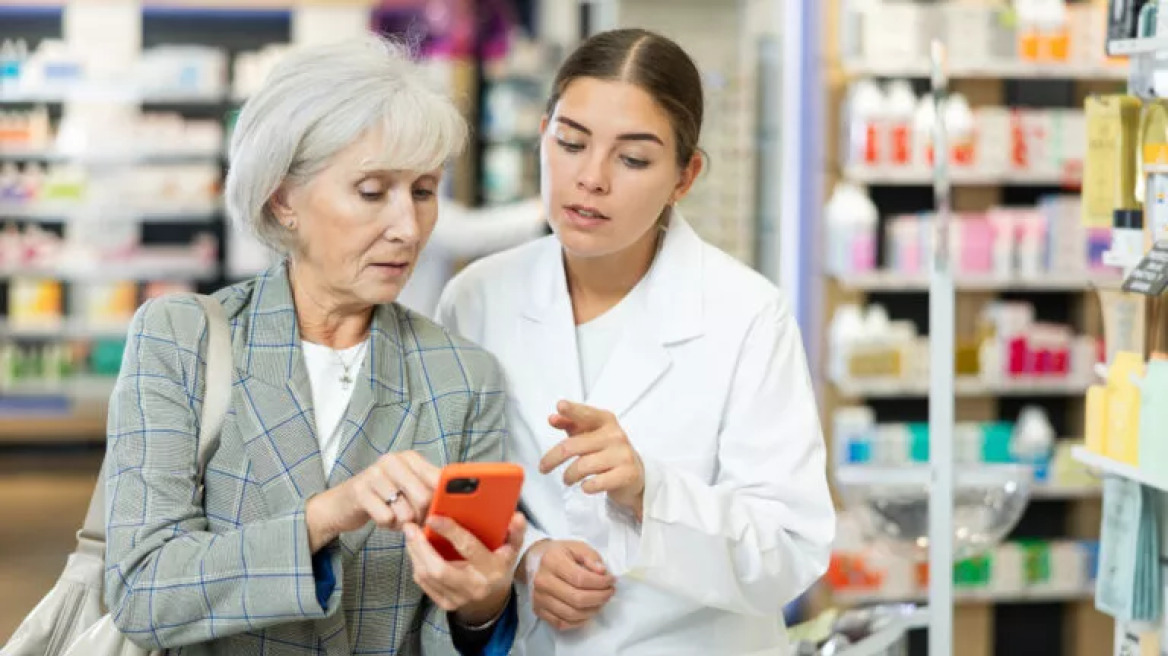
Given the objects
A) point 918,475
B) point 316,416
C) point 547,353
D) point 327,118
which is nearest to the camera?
point 327,118

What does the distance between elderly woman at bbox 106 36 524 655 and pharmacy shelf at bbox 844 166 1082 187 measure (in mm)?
4308

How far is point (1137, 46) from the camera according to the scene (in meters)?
3.18

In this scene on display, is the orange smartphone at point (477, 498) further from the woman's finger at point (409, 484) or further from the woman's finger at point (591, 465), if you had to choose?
the woman's finger at point (591, 465)

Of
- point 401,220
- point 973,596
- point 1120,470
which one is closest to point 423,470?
point 401,220

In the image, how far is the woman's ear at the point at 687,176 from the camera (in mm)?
2514

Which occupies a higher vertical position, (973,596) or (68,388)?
(68,388)

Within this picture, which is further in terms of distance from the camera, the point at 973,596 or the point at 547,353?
the point at 973,596

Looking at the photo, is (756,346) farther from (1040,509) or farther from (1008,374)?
(1040,509)

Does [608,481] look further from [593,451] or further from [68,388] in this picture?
[68,388]

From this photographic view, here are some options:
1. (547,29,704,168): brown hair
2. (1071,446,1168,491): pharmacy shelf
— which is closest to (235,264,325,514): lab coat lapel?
(547,29,704,168): brown hair

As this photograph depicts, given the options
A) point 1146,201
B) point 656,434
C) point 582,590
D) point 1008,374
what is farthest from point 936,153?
point 1008,374

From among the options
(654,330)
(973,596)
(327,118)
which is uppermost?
(327,118)

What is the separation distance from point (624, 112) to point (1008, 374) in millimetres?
4466

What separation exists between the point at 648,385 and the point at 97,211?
905 cm
